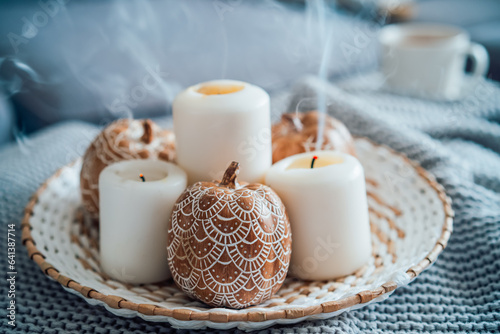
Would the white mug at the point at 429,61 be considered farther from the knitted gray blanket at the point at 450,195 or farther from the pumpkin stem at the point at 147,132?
the pumpkin stem at the point at 147,132

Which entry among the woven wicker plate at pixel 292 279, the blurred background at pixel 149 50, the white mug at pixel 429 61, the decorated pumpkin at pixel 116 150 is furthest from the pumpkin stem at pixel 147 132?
the white mug at pixel 429 61

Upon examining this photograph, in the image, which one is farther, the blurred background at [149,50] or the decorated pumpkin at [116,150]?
the blurred background at [149,50]

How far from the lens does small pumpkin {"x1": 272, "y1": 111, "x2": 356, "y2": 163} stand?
624 mm

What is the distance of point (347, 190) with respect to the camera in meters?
0.52

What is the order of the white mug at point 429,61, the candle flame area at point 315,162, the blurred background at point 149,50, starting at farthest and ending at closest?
the blurred background at point 149,50
the white mug at point 429,61
the candle flame area at point 315,162

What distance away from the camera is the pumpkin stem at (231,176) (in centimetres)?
48

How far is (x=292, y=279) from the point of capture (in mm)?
543

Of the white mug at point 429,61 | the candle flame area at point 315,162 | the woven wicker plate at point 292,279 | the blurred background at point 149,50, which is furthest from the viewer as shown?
the blurred background at point 149,50

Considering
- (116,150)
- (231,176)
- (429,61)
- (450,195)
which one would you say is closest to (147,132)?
(116,150)

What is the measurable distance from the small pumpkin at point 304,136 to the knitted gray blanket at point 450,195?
0.55 feet

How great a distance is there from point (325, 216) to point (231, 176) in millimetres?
112

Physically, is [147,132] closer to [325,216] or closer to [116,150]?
[116,150]

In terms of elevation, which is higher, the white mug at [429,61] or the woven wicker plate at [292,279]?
the white mug at [429,61]

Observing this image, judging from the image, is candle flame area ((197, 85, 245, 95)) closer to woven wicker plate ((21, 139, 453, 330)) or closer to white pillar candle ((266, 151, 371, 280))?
white pillar candle ((266, 151, 371, 280))
